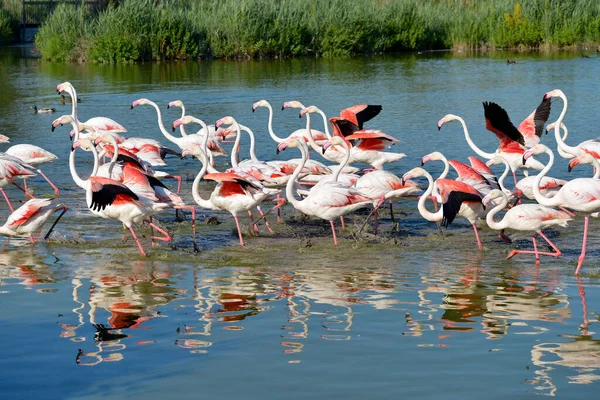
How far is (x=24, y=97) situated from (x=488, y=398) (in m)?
17.0

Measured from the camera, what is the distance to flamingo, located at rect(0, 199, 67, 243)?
7.96m

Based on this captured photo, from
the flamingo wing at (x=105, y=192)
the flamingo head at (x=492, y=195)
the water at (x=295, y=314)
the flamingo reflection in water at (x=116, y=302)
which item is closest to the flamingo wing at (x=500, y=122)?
the water at (x=295, y=314)

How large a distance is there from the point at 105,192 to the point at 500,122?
4.33 metres

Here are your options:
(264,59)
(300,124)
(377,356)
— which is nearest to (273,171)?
(377,356)

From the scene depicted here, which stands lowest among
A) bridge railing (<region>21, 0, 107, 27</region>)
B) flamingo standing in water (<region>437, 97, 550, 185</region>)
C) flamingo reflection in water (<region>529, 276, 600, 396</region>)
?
flamingo reflection in water (<region>529, 276, 600, 396</region>)

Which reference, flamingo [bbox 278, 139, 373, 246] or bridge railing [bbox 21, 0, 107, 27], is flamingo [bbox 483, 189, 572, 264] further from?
bridge railing [bbox 21, 0, 107, 27]

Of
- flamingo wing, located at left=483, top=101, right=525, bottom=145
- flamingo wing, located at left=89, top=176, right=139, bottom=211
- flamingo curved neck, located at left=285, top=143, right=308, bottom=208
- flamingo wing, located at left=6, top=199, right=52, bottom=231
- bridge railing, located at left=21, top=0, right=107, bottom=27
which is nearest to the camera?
flamingo wing, located at left=89, top=176, right=139, bottom=211

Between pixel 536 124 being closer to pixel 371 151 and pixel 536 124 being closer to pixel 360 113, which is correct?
pixel 371 151

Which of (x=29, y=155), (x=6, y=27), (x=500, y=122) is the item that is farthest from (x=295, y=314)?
(x=6, y=27)

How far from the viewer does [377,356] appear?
17.4ft

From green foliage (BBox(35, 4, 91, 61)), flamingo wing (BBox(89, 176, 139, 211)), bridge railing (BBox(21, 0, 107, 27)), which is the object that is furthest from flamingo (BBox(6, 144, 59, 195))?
bridge railing (BBox(21, 0, 107, 27))

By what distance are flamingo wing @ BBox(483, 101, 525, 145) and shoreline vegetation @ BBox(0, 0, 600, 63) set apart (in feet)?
60.2

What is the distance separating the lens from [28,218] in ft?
26.1

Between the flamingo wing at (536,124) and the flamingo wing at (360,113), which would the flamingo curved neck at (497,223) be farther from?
the flamingo wing at (360,113)
